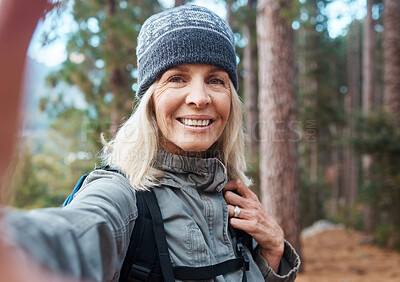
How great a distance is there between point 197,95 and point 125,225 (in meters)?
0.70

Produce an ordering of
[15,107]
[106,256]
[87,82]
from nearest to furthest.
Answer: [15,107] < [106,256] < [87,82]

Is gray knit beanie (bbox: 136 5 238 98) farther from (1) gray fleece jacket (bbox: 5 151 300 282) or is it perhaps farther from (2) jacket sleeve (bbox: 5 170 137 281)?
(2) jacket sleeve (bbox: 5 170 137 281)

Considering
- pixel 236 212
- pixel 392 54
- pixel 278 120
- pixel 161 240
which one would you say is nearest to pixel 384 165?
pixel 392 54

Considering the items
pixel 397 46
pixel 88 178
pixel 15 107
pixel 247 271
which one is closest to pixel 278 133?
pixel 247 271

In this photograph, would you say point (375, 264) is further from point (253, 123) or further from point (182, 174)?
point (182, 174)

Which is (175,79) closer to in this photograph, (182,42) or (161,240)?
(182,42)

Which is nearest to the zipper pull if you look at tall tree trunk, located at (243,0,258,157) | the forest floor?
the forest floor

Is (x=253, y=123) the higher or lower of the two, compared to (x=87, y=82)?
lower

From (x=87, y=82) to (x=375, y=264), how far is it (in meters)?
8.50

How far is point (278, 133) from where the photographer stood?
17.6 feet

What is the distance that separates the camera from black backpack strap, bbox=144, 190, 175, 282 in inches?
51.2

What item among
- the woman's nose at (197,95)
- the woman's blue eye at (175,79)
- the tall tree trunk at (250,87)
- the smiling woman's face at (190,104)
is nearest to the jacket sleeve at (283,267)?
the smiling woman's face at (190,104)

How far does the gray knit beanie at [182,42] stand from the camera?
158 cm

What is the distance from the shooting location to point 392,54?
8.98m
